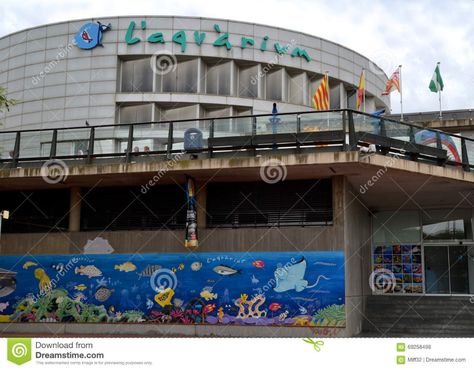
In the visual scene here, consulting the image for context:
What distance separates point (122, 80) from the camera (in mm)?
34906

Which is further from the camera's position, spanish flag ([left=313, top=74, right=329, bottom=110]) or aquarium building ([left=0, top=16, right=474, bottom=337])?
spanish flag ([left=313, top=74, right=329, bottom=110])

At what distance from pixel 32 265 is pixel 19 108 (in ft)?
54.6

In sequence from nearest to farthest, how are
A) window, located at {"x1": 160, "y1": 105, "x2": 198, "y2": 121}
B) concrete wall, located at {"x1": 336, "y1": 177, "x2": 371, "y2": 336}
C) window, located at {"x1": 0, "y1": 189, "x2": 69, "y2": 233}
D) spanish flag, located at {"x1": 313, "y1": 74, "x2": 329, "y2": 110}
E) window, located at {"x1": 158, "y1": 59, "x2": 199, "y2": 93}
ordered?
concrete wall, located at {"x1": 336, "y1": 177, "x2": 371, "y2": 336}, window, located at {"x1": 0, "y1": 189, "x2": 69, "y2": 233}, spanish flag, located at {"x1": 313, "y1": 74, "x2": 329, "y2": 110}, window, located at {"x1": 160, "y1": 105, "x2": 198, "y2": 121}, window, located at {"x1": 158, "y1": 59, "x2": 199, "y2": 93}

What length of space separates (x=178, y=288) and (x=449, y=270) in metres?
11.7

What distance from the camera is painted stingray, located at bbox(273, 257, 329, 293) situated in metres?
Result: 19.2

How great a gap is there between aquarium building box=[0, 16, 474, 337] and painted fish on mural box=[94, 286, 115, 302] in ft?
0.27

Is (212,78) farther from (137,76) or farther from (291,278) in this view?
(291,278)

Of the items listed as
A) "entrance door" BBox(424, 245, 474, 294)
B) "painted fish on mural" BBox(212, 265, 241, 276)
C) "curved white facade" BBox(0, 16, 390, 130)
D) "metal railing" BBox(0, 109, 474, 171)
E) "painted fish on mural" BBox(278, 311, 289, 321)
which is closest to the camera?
"metal railing" BBox(0, 109, 474, 171)

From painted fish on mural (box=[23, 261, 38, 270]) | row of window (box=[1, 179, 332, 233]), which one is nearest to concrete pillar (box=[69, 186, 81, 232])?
row of window (box=[1, 179, 332, 233])

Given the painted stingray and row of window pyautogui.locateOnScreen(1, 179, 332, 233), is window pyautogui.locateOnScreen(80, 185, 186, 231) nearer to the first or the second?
row of window pyautogui.locateOnScreen(1, 179, 332, 233)

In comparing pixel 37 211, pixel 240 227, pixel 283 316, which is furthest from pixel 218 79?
pixel 283 316

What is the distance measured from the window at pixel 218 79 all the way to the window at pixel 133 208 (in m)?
15.0
